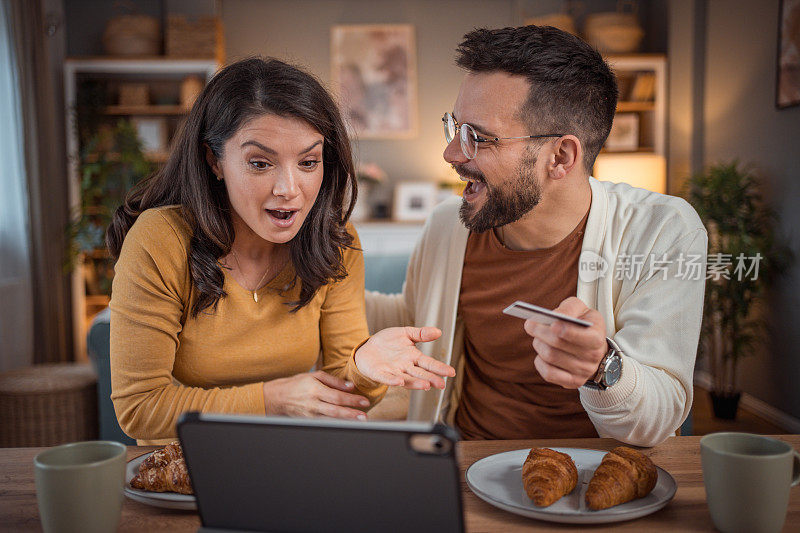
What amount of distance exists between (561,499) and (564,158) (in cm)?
93

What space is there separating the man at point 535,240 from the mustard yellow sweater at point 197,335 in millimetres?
305

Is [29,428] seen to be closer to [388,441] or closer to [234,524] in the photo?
[234,524]

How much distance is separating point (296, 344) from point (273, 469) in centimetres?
78

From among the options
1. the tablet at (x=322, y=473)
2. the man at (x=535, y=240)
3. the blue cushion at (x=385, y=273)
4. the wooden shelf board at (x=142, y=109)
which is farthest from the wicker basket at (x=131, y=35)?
the tablet at (x=322, y=473)

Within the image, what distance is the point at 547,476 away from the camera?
853 millimetres

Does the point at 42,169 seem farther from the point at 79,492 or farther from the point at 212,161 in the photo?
the point at 79,492

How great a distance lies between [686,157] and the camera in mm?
4934

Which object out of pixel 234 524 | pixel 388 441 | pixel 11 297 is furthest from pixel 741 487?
pixel 11 297

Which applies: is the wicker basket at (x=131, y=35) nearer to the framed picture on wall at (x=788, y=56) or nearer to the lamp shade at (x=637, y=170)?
the lamp shade at (x=637, y=170)

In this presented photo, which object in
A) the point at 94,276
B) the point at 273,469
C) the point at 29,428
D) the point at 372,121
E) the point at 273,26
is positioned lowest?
the point at 29,428

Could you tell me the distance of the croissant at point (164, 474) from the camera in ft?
2.85

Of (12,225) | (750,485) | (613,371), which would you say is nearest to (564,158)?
(613,371)

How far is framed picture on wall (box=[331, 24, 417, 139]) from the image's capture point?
226 inches

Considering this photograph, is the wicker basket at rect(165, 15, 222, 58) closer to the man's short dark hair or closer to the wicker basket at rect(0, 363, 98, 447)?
the wicker basket at rect(0, 363, 98, 447)
